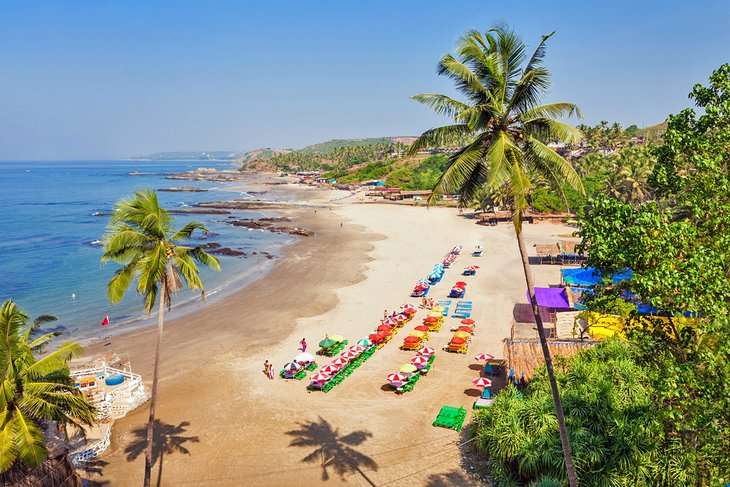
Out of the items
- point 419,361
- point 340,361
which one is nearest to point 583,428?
point 419,361

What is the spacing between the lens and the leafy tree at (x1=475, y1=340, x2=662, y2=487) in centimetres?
1254

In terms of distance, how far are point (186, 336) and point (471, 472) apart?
21899 mm

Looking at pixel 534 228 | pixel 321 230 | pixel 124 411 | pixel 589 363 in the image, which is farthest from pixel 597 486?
pixel 321 230

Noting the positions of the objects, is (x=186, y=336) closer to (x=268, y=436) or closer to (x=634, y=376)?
(x=268, y=436)

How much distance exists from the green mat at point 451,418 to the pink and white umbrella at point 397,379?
2733 mm

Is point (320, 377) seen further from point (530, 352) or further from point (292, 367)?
point (530, 352)

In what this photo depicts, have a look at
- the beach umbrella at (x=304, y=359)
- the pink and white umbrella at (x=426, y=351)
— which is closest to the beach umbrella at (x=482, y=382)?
the pink and white umbrella at (x=426, y=351)

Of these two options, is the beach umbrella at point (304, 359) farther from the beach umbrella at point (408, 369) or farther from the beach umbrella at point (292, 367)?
the beach umbrella at point (408, 369)

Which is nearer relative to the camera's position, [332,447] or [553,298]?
[332,447]

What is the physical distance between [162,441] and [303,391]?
21.2ft

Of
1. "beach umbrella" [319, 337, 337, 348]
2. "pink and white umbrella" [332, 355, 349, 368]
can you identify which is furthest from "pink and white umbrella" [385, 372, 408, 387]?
"beach umbrella" [319, 337, 337, 348]

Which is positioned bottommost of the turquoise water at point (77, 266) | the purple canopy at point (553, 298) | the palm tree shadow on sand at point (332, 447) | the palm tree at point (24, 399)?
the turquoise water at point (77, 266)

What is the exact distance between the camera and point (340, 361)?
24922mm

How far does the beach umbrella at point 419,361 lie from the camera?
79.2ft
